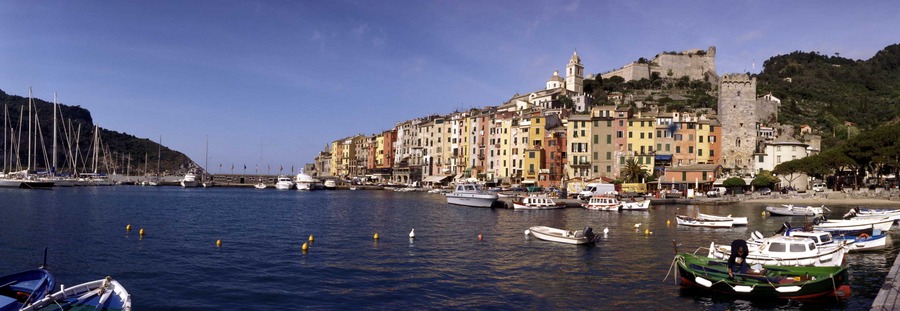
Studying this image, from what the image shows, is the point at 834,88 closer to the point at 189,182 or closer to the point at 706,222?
the point at 706,222

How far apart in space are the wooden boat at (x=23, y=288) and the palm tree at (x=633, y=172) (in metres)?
74.4

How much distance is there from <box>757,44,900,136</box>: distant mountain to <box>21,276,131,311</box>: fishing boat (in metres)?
123

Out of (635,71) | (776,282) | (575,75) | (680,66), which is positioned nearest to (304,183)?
(575,75)

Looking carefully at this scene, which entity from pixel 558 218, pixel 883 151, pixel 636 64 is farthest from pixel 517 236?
pixel 636 64

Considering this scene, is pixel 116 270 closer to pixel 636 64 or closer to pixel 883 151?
pixel 883 151

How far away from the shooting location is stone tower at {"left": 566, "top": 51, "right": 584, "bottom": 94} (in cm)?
13588

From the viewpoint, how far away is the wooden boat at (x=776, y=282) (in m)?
18.9

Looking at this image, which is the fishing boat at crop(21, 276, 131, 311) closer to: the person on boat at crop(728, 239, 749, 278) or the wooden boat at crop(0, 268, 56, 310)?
the wooden boat at crop(0, 268, 56, 310)

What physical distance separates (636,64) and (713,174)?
6536cm

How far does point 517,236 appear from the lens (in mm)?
36844

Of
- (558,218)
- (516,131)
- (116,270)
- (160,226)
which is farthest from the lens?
(516,131)

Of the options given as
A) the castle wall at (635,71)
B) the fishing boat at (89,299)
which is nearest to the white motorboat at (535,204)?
the fishing boat at (89,299)

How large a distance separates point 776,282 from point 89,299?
19765mm

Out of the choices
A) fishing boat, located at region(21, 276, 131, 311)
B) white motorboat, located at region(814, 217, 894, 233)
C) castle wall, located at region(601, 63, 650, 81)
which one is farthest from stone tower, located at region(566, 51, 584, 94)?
fishing boat, located at region(21, 276, 131, 311)
